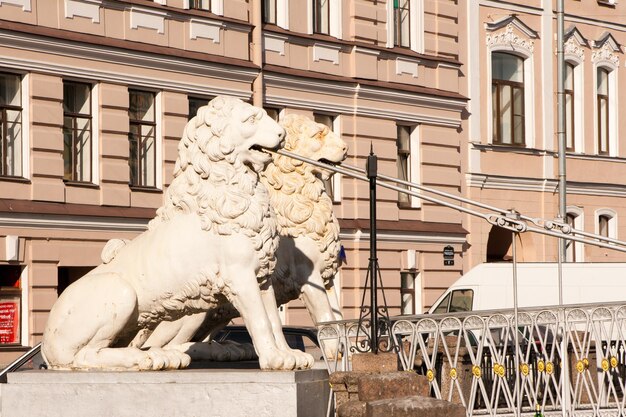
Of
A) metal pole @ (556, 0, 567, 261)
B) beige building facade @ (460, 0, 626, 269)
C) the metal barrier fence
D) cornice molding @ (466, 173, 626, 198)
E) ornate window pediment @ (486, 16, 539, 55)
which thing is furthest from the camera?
metal pole @ (556, 0, 567, 261)

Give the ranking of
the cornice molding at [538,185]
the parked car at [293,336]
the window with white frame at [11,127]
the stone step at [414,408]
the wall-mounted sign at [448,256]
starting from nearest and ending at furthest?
the stone step at [414,408], the parked car at [293,336], the window with white frame at [11,127], the wall-mounted sign at [448,256], the cornice molding at [538,185]

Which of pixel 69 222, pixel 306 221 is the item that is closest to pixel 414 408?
pixel 306 221

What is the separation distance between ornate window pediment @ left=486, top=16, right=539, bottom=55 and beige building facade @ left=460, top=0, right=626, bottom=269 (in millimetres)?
21

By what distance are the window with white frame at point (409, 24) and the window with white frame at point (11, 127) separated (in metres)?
10.3

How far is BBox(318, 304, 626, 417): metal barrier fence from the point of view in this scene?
1281 cm

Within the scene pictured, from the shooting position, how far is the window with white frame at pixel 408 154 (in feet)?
113

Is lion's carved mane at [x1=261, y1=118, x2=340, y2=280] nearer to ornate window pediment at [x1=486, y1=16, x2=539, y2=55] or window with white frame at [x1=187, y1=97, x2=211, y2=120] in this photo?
window with white frame at [x1=187, y1=97, x2=211, y2=120]

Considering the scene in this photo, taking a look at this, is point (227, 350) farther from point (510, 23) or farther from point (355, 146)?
point (510, 23)

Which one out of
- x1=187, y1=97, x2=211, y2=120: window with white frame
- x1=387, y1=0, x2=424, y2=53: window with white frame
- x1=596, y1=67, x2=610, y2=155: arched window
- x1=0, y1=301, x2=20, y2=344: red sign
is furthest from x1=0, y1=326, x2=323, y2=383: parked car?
x1=596, y1=67, x2=610, y2=155: arched window

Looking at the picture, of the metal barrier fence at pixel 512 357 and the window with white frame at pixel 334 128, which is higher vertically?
the window with white frame at pixel 334 128

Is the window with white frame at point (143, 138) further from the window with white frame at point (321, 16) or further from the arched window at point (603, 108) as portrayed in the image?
the arched window at point (603, 108)

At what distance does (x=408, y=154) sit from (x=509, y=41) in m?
4.39

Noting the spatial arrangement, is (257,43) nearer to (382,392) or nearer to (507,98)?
(507,98)

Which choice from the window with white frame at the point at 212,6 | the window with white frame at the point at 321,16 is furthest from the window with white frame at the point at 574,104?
the window with white frame at the point at 212,6
